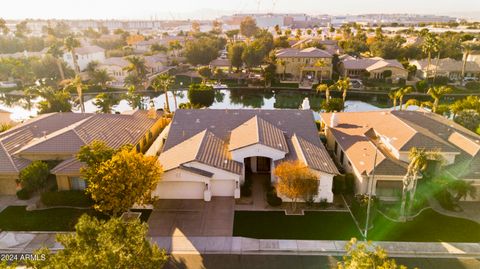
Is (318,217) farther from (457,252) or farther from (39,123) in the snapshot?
(39,123)

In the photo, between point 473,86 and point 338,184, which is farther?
point 473,86

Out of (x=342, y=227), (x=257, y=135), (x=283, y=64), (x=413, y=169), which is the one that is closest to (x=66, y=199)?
(x=257, y=135)

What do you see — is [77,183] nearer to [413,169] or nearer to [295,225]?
[295,225]

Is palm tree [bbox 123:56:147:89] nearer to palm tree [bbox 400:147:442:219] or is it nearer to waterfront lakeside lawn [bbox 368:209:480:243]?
palm tree [bbox 400:147:442:219]

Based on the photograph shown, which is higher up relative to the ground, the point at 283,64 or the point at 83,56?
the point at 83,56

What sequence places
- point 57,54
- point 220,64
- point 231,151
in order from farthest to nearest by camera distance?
point 220,64
point 57,54
point 231,151

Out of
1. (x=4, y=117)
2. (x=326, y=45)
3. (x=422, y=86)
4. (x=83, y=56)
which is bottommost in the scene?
(x=422, y=86)

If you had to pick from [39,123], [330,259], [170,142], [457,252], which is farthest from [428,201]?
[39,123]
